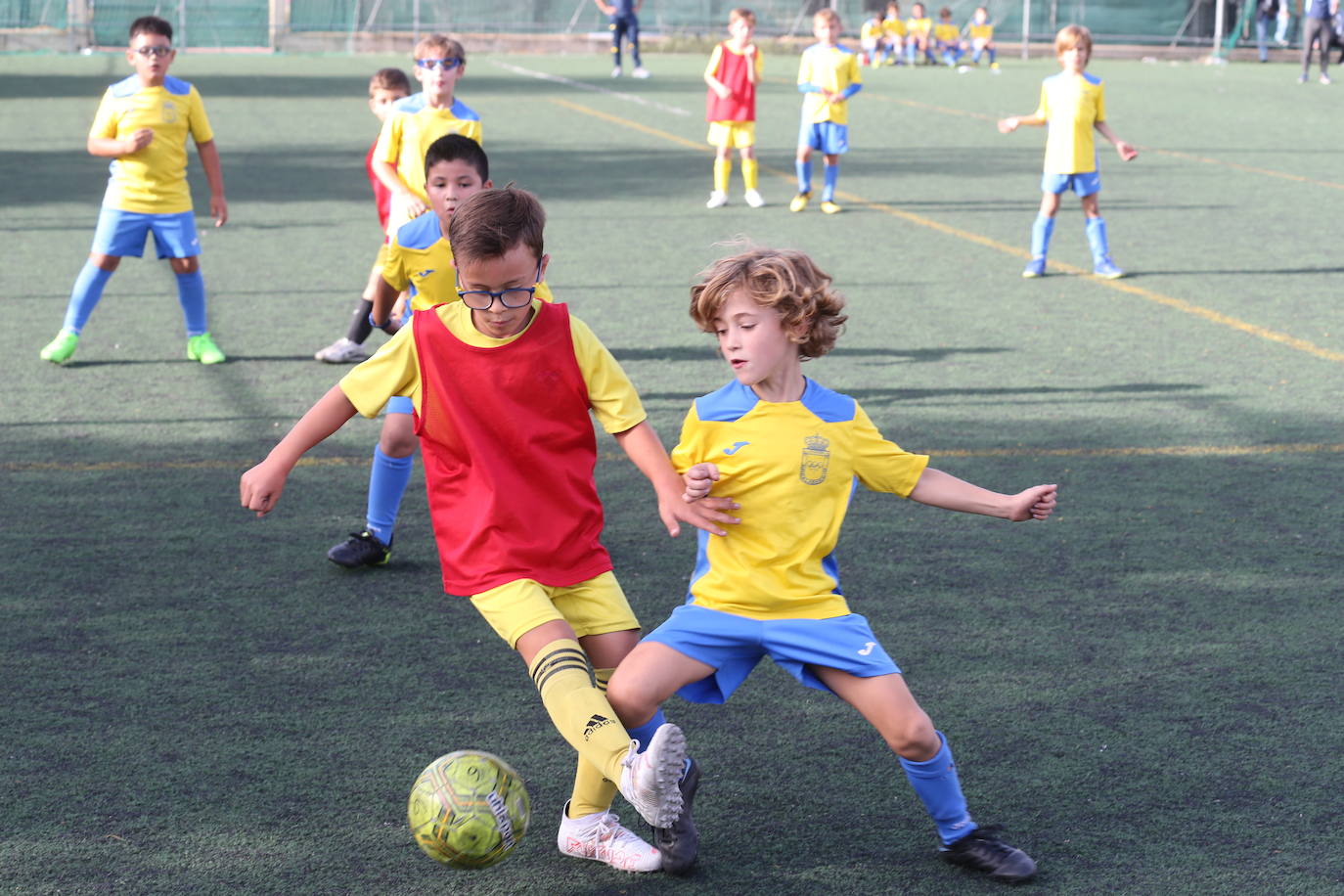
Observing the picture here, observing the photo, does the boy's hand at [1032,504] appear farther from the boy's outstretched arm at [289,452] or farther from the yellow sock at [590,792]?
the boy's outstretched arm at [289,452]

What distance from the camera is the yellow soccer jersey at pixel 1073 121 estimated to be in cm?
1060

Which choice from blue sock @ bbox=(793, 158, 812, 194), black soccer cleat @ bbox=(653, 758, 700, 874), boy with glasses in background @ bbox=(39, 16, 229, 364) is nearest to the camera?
black soccer cleat @ bbox=(653, 758, 700, 874)

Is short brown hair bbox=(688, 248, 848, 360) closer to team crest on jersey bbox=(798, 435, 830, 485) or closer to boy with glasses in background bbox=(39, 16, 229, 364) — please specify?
team crest on jersey bbox=(798, 435, 830, 485)

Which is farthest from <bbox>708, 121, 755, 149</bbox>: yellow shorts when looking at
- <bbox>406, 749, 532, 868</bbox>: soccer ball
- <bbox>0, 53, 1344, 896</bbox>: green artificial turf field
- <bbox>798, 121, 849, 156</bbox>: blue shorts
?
<bbox>406, 749, 532, 868</bbox>: soccer ball

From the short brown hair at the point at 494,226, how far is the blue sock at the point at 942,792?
1.32 m

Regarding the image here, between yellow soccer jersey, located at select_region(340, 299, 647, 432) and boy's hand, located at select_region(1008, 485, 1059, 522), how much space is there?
31.5 inches

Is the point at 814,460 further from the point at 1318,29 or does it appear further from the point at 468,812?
the point at 1318,29

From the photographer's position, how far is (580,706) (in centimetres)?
315

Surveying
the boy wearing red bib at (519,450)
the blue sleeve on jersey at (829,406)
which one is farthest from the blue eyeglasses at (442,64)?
the blue sleeve on jersey at (829,406)

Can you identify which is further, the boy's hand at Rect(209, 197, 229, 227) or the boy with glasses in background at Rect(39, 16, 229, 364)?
the boy's hand at Rect(209, 197, 229, 227)

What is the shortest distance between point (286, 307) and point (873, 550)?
5575 mm

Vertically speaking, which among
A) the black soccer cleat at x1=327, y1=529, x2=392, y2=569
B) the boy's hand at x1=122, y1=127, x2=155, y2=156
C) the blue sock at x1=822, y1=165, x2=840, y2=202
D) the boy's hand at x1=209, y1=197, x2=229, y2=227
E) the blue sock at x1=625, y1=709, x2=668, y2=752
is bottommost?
the black soccer cleat at x1=327, y1=529, x2=392, y2=569

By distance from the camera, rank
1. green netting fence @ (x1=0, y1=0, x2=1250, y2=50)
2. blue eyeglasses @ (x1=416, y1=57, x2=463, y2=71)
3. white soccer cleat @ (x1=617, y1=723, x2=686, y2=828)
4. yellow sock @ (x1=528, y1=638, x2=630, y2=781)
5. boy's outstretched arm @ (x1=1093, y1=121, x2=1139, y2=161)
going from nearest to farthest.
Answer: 1. white soccer cleat @ (x1=617, y1=723, x2=686, y2=828)
2. yellow sock @ (x1=528, y1=638, x2=630, y2=781)
3. blue eyeglasses @ (x1=416, y1=57, x2=463, y2=71)
4. boy's outstretched arm @ (x1=1093, y1=121, x2=1139, y2=161)
5. green netting fence @ (x1=0, y1=0, x2=1250, y2=50)

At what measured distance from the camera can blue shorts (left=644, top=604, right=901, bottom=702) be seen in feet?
10.4
